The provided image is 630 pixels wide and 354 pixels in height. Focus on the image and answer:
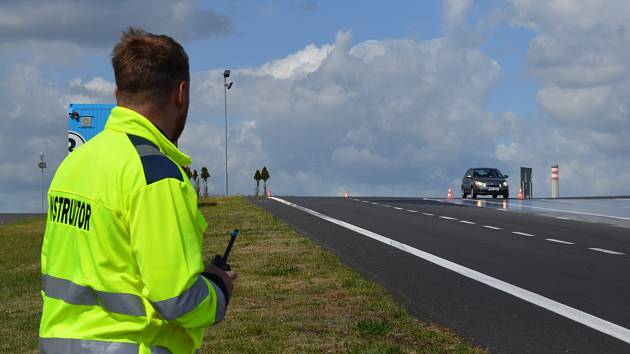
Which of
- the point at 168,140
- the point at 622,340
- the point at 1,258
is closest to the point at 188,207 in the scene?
the point at 168,140

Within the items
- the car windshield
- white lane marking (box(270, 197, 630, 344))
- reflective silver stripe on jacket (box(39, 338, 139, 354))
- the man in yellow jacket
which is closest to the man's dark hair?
the man in yellow jacket

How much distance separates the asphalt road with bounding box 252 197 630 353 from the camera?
8.97 metres

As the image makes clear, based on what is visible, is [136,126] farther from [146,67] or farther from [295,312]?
[295,312]

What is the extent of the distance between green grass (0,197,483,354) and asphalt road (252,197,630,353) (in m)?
0.47

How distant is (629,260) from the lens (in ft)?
50.7

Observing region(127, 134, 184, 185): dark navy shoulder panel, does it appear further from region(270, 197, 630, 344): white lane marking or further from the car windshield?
the car windshield

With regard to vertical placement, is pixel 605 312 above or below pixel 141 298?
below

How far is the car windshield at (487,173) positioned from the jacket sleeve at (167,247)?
47.2 m

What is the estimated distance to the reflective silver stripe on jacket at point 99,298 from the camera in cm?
273

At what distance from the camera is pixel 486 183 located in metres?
48.3

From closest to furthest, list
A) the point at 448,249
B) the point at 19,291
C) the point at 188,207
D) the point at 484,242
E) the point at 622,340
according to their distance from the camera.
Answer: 1. the point at 188,207
2. the point at 622,340
3. the point at 19,291
4. the point at 448,249
5. the point at 484,242

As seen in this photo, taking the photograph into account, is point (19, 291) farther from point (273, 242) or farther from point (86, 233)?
point (86, 233)

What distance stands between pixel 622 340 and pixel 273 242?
1109 cm

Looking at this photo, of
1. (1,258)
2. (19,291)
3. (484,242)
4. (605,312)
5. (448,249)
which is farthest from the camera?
(1,258)
